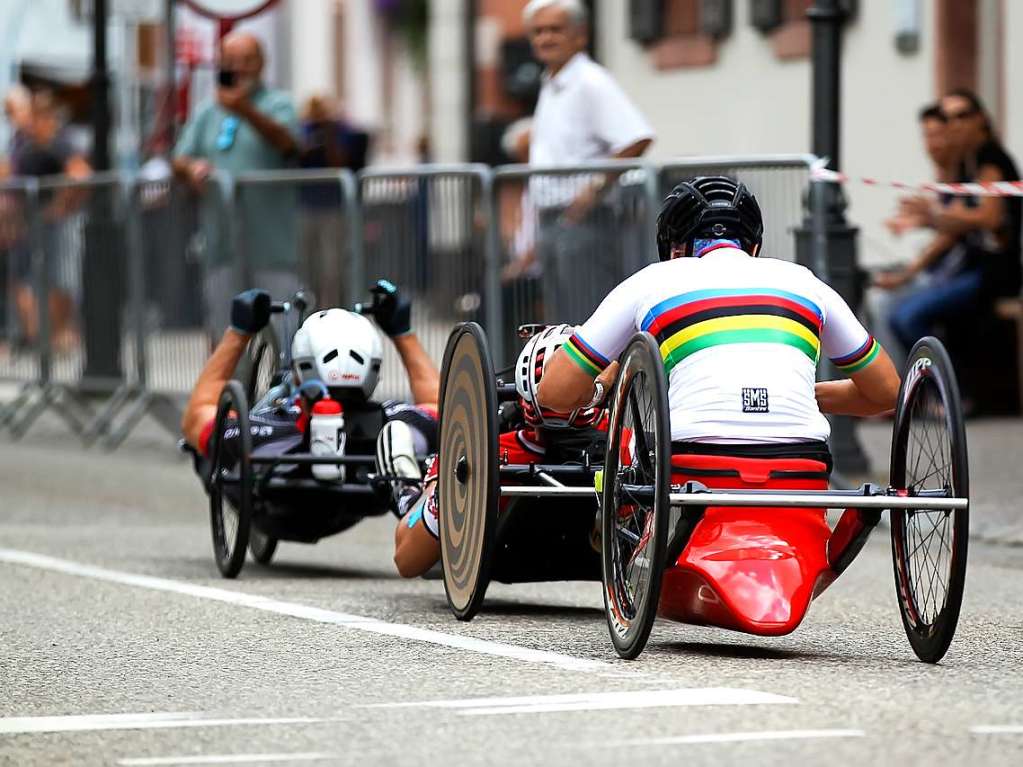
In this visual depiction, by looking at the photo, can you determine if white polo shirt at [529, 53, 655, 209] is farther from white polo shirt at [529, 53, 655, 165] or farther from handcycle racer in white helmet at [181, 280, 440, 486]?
handcycle racer in white helmet at [181, 280, 440, 486]

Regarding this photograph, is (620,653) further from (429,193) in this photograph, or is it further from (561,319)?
(429,193)

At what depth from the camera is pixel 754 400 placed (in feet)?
25.0

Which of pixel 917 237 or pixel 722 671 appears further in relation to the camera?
pixel 917 237

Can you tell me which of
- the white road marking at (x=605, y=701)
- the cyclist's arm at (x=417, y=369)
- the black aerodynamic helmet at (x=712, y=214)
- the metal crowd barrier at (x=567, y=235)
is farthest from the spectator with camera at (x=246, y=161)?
the white road marking at (x=605, y=701)

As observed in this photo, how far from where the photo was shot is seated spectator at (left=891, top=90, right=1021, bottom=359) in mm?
16250

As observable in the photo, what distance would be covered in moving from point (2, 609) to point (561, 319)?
555cm

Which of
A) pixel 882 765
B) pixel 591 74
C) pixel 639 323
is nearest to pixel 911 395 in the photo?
pixel 639 323

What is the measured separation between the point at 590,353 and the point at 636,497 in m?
0.56

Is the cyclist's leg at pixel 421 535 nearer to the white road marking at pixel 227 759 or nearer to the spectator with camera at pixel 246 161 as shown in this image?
the white road marking at pixel 227 759

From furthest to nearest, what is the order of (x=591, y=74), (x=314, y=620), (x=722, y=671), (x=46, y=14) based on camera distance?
1. (x=46, y=14)
2. (x=591, y=74)
3. (x=314, y=620)
4. (x=722, y=671)

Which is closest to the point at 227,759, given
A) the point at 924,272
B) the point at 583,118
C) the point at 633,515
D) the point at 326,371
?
the point at 633,515

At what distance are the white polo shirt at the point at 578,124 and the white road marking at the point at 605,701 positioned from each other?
7.49 meters

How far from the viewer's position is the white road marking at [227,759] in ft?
19.7

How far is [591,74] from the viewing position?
14117 mm
